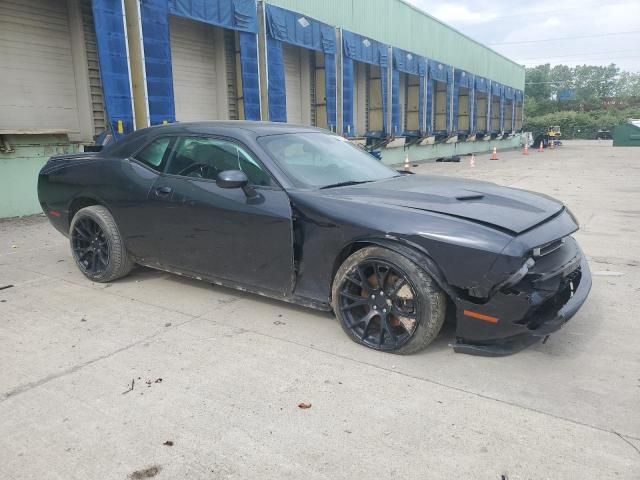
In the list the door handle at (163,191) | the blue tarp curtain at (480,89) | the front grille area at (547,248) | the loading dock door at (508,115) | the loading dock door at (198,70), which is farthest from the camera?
the loading dock door at (508,115)

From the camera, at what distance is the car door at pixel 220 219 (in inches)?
144

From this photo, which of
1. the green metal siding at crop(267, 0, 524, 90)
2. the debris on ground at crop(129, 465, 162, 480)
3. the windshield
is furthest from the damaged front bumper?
the green metal siding at crop(267, 0, 524, 90)

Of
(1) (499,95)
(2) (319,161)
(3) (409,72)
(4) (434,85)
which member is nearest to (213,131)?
(2) (319,161)

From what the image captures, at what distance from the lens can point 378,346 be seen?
333cm

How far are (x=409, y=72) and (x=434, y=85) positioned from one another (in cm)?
547

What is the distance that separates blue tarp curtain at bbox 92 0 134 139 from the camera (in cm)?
1006

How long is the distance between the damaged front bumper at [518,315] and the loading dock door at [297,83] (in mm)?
16315

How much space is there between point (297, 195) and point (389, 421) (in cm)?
167

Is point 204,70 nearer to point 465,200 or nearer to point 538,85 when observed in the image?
point 465,200

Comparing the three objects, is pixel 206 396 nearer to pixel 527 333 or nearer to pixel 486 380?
pixel 486 380

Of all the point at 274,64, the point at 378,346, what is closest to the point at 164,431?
the point at 378,346

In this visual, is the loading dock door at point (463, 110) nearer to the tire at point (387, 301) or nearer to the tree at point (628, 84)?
the tire at point (387, 301)

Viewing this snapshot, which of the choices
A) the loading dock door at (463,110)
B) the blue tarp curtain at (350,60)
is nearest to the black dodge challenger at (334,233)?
the blue tarp curtain at (350,60)

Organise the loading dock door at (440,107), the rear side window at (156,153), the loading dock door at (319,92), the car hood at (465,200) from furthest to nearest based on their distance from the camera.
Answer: the loading dock door at (440,107) → the loading dock door at (319,92) → the rear side window at (156,153) → the car hood at (465,200)
